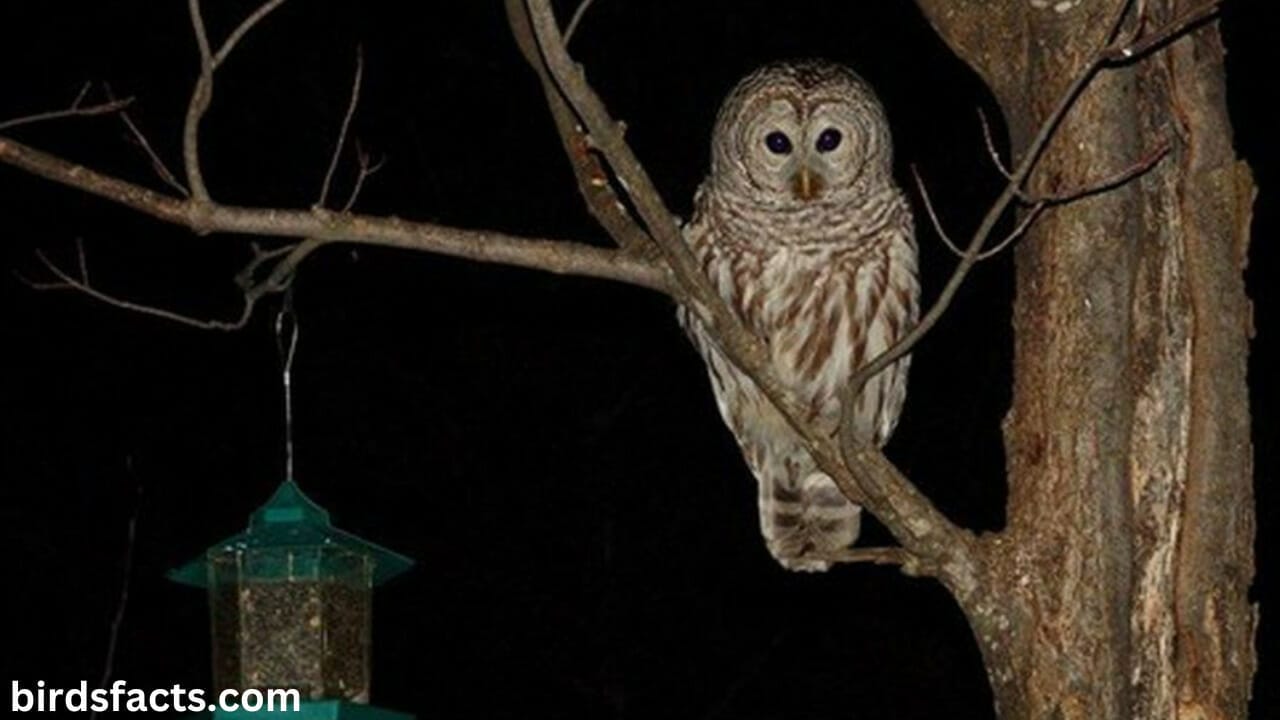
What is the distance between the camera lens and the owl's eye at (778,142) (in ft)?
19.4

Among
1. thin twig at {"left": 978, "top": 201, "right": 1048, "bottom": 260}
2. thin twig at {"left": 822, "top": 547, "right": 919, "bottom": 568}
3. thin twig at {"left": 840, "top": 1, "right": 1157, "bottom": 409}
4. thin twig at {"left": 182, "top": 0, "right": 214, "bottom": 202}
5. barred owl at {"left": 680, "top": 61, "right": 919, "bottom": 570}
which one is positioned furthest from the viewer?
barred owl at {"left": 680, "top": 61, "right": 919, "bottom": 570}

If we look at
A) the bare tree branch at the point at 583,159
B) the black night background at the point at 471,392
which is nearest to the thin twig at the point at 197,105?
the bare tree branch at the point at 583,159

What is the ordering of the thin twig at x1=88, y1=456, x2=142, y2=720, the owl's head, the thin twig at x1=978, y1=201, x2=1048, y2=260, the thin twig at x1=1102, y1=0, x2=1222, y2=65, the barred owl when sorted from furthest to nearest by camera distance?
the thin twig at x1=88, y1=456, x2=142, y2=720, the owl's head, the barred owl, the thin twig at x1=978, y1=201, x2=1048, y2=260, the thin twig at x1=1102, y1=0, x2=1222, y2=65

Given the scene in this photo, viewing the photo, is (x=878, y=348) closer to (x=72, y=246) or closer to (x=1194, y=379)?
(x=1194, y=379)

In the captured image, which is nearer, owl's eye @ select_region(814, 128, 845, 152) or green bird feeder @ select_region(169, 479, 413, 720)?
green bird feeder @ select_region(169, 479, 413, 720)

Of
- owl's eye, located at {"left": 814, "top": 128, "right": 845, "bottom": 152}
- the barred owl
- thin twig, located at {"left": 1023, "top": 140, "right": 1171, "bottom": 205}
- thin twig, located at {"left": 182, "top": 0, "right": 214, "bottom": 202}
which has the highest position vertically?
owl's eye, located at {"left": 814, "top": 128, "right": 845, "bottom": 152}

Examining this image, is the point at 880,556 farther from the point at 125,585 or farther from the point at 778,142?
the point at 125,585

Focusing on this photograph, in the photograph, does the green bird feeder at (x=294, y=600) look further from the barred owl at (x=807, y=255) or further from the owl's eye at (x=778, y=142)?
the owl's eye at (x=778, y=142)

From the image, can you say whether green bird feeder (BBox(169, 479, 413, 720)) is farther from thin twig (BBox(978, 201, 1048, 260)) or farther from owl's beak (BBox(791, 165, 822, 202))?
owl's beak (BBox(791, 165, 822, 202))

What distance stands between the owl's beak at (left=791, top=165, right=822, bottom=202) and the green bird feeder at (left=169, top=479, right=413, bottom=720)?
5.57 feet

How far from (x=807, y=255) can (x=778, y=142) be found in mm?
323

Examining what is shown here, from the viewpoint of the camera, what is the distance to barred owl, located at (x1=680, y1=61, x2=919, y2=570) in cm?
575

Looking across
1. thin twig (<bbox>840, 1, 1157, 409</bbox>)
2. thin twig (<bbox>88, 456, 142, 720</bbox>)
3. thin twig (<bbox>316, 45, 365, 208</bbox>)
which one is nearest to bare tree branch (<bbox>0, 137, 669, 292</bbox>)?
thin twig (<bbox>316, 45, 365, 208</bbox>)

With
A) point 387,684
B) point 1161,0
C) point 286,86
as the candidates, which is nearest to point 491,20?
point 286,86
